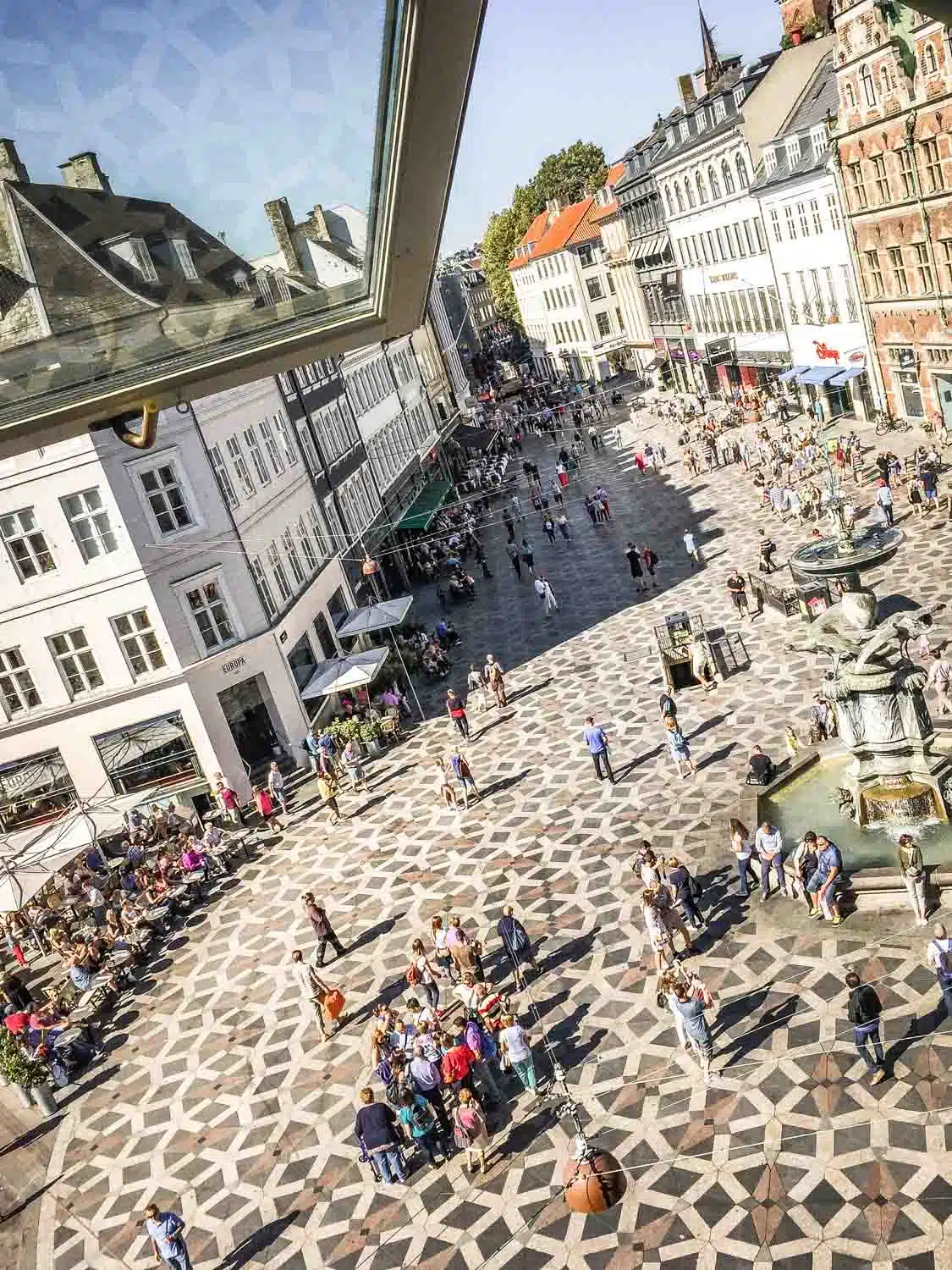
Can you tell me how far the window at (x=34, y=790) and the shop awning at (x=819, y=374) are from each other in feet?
112

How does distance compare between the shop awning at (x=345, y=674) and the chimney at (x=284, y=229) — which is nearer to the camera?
the chimney at (x=284, y=229)

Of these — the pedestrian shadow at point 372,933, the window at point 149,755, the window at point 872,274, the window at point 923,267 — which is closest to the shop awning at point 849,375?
the window at point 872,274

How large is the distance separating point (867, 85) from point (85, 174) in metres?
42.7

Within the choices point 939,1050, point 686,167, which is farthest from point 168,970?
point 686,167

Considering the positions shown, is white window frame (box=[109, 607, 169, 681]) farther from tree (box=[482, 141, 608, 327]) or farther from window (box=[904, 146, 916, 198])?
tree (box=[482, 141, 608, 327])

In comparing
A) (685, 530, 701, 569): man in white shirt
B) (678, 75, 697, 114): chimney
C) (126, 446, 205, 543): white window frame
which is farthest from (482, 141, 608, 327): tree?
(126, 446, 205, 543): white window frame

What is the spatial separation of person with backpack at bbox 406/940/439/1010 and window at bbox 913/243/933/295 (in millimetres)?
31731

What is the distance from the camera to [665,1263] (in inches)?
416

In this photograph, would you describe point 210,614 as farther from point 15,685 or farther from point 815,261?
point 815,261

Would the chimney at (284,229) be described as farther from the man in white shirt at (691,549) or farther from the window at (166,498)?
the man in white shirt at (691,549)

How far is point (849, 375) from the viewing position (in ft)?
142

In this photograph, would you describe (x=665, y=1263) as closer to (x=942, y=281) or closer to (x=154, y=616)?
(x=154, y=616)

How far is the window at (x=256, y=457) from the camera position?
105ft

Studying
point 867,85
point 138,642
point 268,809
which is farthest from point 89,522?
point 867,85
